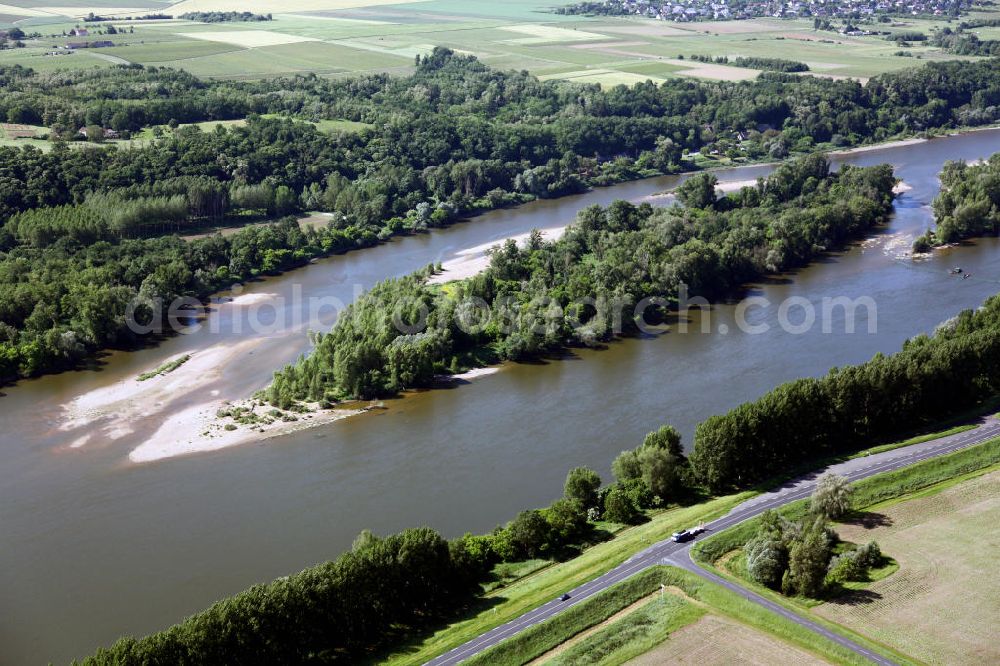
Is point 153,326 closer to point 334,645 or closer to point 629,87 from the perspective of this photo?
point 334,645

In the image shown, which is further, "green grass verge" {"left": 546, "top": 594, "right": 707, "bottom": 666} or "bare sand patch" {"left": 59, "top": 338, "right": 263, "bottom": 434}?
"bare sand patch" {"left": 59, "top": 338, "right": 263, "bottom": 434}

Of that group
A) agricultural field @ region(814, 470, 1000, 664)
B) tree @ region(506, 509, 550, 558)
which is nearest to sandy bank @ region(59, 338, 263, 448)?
tree @ region(506, 509, 550, 558)

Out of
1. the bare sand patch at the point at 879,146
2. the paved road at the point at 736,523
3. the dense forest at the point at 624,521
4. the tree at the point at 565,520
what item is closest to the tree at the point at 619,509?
the dense forest at the point at 624,521

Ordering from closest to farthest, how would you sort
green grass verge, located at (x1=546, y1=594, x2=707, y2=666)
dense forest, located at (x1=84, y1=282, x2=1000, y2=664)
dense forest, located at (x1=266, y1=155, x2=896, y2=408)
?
1. dense forest, located at (x1=84, y1=282, x2=1000, y2=664)
2. green grass verge, located at (x1=546, y1=594, x2=707, y2=666)
3. dense forest, located at (x1=266, y1=155, x2=896, y2=408)

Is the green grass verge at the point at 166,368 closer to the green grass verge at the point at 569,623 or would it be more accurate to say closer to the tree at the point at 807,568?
the green grass verge at the point at 569,623

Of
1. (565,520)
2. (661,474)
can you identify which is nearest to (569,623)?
(565,520)

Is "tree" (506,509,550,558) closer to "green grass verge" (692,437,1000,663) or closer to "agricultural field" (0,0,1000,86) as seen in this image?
"green grass verge" (692,437,1000,663)

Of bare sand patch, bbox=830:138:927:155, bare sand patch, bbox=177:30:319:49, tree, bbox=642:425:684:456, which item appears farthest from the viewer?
bare sand patch, bbox=177:30:319:49

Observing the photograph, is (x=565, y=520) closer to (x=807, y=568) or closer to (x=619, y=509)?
(x=619, y=509)

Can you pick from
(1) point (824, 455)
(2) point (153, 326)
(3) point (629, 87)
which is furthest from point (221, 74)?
(1) point (824, 455)
